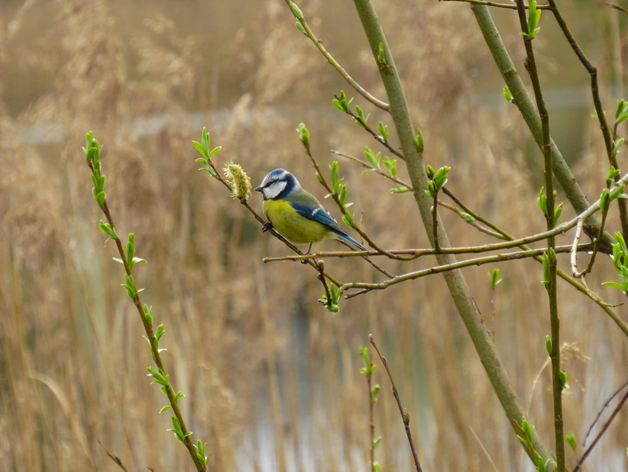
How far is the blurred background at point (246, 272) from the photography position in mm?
2023

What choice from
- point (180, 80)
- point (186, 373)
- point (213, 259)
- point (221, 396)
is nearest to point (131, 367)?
point (186, 373)

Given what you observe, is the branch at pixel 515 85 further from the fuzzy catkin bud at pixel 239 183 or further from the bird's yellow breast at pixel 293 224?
the bird's yellow breast at pixel 293 224

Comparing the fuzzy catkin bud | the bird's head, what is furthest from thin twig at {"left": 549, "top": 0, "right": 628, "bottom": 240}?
the bird's head

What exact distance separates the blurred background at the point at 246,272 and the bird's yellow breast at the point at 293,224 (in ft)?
1.01

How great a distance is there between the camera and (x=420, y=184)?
0.87 m

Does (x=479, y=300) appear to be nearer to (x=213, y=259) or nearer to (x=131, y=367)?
(x=213, y=259)

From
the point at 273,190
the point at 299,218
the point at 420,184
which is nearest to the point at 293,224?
the point at 299,218

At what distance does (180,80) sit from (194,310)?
82 centimetres

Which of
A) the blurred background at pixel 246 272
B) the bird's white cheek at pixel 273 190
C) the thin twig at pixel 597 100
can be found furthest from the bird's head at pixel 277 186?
the thin twig at pixel 597 100

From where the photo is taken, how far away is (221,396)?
6.77 ft

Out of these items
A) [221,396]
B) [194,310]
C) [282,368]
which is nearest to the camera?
[221,396]

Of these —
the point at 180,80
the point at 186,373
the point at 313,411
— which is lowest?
the point at 313,411

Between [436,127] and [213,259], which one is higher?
[436,127]

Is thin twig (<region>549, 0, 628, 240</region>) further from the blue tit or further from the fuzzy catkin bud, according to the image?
the blue tit
